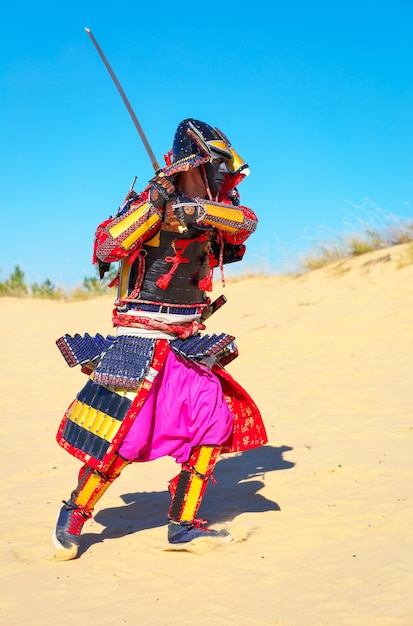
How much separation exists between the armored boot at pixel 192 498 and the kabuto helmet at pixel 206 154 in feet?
4.74

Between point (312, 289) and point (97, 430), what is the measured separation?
33.2ft

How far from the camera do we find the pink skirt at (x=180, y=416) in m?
4.09

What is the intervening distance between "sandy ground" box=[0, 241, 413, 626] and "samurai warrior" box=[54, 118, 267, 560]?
0.36 metres

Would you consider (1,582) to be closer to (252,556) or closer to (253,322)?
(252,556)

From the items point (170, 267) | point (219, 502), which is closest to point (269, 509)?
point (219, 502)

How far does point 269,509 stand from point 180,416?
3.69 feet

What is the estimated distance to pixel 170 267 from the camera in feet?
13.7

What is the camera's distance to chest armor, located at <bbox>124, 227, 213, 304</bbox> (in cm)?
413

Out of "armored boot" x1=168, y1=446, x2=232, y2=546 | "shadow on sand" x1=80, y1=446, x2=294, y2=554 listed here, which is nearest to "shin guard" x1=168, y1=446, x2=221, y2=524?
"armored boot" x1=168, y1=446, x2=232, y2=546

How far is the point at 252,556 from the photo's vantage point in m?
4.01

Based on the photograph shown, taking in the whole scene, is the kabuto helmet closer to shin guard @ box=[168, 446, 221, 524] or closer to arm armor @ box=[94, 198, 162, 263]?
arm armor @ box=[94, 198, 162, 263]

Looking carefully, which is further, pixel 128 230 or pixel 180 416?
pixel 180 416

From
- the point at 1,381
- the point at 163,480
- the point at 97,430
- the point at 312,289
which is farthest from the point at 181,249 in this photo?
the point at 312,289

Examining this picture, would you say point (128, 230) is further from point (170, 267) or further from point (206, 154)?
point (206, 154)
